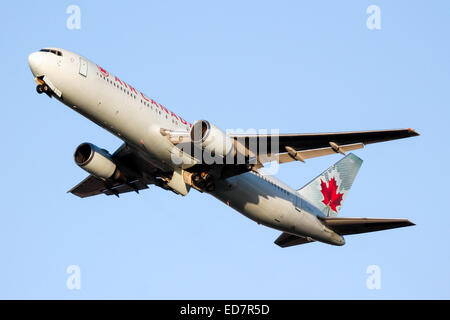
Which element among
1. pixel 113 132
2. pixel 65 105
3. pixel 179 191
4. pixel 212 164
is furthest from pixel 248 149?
pixel 65 105

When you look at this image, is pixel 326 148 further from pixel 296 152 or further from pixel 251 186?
pixel 251 186

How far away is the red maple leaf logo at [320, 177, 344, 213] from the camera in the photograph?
4275 cm

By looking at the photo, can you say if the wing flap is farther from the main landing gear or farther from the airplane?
the main landing gear

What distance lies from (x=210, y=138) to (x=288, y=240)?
12.7 metres

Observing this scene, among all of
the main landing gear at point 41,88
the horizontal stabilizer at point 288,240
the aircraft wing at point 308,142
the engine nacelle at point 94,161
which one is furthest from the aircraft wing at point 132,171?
the horizontal stabilizer at point 288,240

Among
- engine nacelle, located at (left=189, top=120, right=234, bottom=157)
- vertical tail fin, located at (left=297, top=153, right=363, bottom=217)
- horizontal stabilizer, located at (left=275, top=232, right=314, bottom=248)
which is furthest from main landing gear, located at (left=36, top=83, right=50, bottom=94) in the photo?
horizontal stabilizer, located at (left=275, top=232, right=314, bottom=248)

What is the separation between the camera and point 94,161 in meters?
35.8

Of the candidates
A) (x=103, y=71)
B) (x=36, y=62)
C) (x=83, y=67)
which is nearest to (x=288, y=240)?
(x=103, y=71)

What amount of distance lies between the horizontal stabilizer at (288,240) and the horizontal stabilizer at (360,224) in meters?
2.70

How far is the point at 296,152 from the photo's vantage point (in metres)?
33.6

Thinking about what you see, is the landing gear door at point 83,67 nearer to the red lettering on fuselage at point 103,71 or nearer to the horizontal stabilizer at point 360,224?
the red lettering on fuselage at point 103,71

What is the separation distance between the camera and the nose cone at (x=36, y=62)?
2990cm

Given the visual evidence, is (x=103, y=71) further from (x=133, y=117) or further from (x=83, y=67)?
(x=133, y=117)

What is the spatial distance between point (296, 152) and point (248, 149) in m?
2.29
